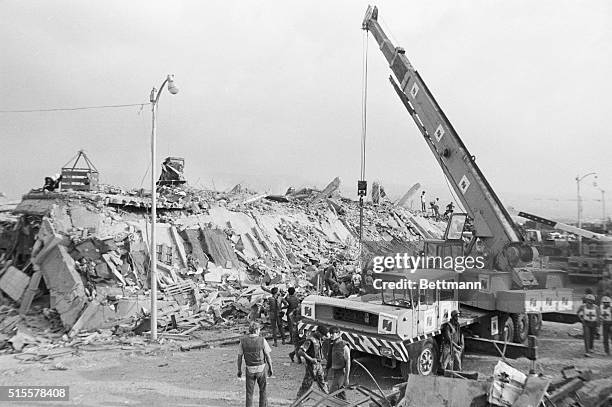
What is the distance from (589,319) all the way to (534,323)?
1.36 m

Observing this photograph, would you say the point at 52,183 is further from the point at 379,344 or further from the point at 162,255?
the point at 379,344

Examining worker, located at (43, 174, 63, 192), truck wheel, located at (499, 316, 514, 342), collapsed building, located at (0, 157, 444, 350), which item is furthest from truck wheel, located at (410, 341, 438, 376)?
worker, located at (43, 174, 63, 192)

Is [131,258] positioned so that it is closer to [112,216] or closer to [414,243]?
[112,216]

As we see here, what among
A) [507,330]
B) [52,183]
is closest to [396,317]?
[507,330]

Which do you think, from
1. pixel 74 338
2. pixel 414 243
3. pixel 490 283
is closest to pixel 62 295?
pixel 74 338

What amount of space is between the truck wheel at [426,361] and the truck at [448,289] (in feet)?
0.05

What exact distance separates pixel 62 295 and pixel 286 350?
27.0 feet

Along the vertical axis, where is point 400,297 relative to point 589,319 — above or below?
above

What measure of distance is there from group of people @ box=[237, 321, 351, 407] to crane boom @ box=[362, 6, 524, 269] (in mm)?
4737

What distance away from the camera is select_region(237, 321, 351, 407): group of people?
22.3ft

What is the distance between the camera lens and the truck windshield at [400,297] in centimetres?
848

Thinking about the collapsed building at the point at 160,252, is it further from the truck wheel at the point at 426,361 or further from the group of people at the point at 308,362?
the group of people at the point at 308,362

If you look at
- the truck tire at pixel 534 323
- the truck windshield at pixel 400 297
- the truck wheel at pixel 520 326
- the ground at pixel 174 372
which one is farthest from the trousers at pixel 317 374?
the truck tire at pixel 534 323

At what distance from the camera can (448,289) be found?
929 centimetres
